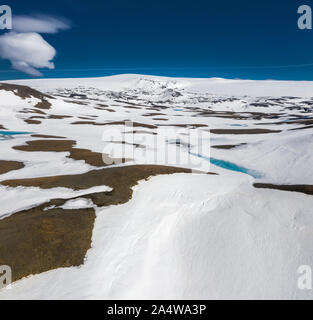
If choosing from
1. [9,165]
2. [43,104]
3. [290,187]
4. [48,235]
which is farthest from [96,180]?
[43,104]

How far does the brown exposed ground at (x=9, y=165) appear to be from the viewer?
24.5 m

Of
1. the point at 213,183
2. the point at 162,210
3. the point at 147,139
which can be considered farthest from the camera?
the point at 147,139

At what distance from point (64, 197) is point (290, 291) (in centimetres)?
1555

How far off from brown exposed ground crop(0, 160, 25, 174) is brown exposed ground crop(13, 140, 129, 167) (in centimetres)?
609

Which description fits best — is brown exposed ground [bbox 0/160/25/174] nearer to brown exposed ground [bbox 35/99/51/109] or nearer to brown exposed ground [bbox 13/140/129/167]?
brown exposed ground [bbox 13/140/129/167]

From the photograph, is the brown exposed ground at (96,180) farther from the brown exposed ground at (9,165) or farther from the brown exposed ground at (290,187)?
the brown exposed ground at (290,187)

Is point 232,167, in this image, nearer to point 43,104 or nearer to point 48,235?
point 48,235

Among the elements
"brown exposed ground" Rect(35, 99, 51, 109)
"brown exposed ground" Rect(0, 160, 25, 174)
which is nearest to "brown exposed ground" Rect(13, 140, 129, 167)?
"brown exposed ground" Rect(0, 160, 25, 174)

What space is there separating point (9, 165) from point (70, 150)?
9.42 metres

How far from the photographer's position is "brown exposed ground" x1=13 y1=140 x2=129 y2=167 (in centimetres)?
2852

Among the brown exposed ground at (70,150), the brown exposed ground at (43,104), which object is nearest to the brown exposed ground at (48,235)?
the brown exposed ground at (70,150)
